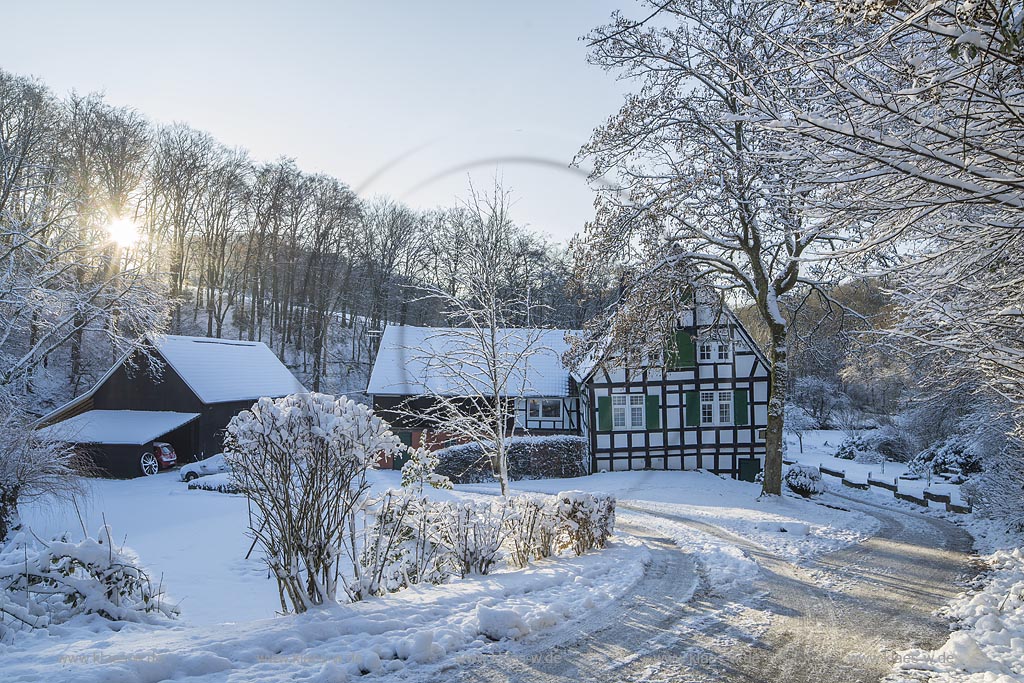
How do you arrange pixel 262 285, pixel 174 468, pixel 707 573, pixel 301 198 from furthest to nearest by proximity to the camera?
pixel 262 285 → pixel 301 198 → pixel 174 468 → pixel 707 573

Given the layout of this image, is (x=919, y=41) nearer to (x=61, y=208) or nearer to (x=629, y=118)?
(x=629, y=118)

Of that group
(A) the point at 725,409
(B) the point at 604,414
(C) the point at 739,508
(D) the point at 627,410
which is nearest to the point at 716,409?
(A) the point at 725,409

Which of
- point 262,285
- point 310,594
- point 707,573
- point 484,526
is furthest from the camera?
point 262,285

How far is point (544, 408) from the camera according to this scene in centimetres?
2902

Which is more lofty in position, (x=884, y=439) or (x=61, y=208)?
(x=61, y=208)

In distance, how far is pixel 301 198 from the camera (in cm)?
3094

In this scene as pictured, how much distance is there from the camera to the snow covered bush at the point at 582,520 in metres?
9.81

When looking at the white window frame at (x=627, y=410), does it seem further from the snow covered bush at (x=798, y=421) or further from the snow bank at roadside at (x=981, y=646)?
the snow covered bush at (x=798, y=421)

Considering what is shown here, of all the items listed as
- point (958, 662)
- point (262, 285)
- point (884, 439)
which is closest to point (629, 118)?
point (958, 662)

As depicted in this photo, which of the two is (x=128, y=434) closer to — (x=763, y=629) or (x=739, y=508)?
(x=739, y=508)

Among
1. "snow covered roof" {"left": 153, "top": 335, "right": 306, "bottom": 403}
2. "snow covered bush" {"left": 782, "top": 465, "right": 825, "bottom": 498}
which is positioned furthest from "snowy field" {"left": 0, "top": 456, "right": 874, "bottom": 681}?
"snow covered roof" {"left": 153, "top": 335, "right": 306, "bottom": 403}

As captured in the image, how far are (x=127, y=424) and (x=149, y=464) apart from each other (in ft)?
6.66

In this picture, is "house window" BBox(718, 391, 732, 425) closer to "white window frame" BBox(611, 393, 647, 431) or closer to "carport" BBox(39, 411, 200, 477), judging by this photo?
"white window frame" BBox(611, 393, 647, 431)

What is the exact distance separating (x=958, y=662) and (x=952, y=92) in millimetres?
4625
